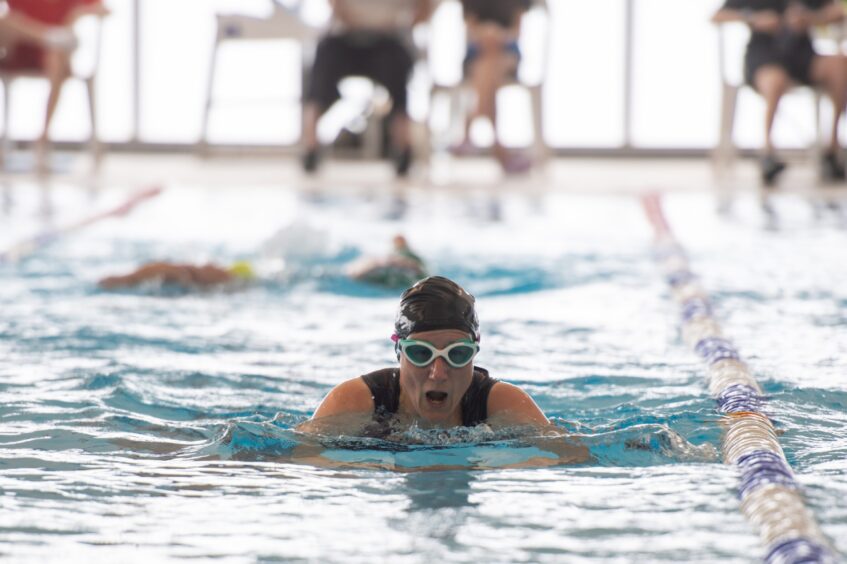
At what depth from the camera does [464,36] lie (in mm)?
10602

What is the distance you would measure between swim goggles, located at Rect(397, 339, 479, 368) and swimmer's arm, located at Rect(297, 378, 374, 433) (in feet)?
0.87

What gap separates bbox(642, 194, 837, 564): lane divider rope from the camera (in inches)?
97.9

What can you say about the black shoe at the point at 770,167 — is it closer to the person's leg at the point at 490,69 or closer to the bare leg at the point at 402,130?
the person's leg at the point at 490,69

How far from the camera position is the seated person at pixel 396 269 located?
5777 mm

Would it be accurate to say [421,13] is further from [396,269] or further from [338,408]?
[338,408]

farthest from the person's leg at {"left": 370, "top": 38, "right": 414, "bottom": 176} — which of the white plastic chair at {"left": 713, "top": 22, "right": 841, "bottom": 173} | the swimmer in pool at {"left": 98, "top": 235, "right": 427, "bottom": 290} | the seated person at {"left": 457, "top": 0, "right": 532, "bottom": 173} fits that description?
the swimmer in pool at {"left": 98, "top": 235, "right": 427, "bottom": 290}

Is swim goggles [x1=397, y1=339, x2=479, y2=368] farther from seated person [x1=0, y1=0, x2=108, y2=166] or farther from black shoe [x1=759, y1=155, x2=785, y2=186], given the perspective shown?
seated person [x1=0, y1=0, x2=108, y2=166]

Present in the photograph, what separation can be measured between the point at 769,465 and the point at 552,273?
3522 mm

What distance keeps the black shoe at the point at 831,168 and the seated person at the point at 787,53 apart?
356mm

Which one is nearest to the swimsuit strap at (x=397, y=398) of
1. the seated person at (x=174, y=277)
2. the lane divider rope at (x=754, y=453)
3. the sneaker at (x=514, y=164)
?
the lane divider rope at (x=754, y=453)

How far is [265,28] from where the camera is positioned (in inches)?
463

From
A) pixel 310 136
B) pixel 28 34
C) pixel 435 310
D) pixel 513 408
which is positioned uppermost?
pixel 28 34

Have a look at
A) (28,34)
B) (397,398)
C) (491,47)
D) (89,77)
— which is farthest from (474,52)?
(397,398)

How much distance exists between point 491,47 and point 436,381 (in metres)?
7.60
